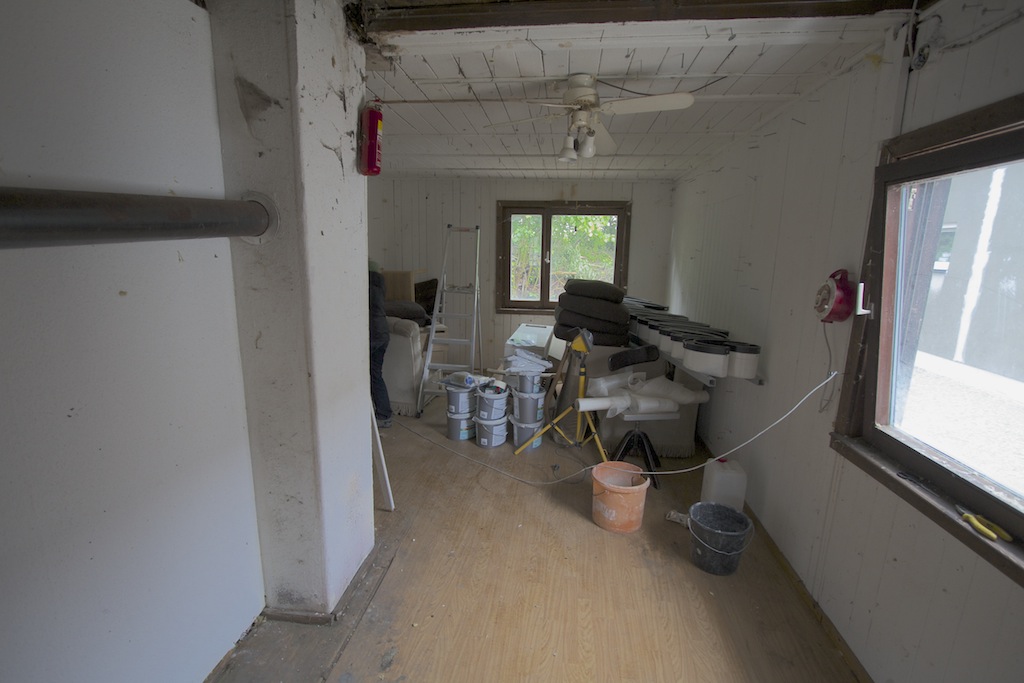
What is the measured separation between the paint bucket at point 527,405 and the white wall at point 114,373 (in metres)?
2.03

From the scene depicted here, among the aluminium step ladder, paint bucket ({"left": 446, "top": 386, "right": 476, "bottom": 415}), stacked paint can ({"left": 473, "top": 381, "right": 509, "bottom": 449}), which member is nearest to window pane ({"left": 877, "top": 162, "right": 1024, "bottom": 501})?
stacked paint can ({"left": 473, "top": 381, "right": 509, "bottom": 449})

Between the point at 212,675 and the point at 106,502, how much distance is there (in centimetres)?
81

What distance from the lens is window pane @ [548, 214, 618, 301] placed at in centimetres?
526

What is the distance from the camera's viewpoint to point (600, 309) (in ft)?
11.5

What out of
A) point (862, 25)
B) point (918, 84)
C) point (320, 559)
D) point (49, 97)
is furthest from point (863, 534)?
point (49, 97)

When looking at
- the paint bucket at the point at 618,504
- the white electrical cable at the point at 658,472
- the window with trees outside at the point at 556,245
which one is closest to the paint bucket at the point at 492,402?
the white electrical cable at the point at 658,472

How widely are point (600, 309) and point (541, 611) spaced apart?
2192mm

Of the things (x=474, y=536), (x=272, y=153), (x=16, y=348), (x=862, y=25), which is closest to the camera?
(x=16, y=348)

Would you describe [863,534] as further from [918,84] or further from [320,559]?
[320,559]

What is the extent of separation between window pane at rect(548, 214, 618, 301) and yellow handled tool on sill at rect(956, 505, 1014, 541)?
4.29 m

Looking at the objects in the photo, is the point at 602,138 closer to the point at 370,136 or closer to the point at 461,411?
the point at 370,136

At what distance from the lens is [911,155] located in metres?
1.43

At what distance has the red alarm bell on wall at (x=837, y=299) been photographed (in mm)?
1656

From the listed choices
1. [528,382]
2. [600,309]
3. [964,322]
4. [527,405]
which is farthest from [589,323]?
[964,322]
